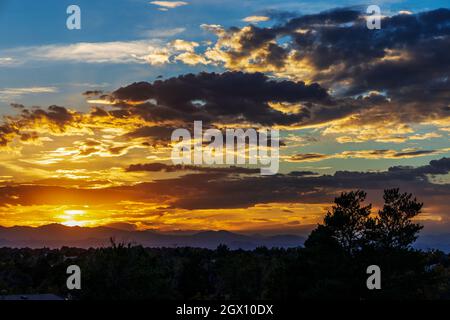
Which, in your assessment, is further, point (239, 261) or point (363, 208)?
point (239, 261)

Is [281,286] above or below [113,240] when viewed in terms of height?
below
